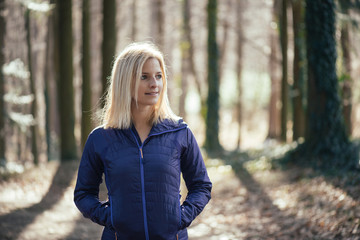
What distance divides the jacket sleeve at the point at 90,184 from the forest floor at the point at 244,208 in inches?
165

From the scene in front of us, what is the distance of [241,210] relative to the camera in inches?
356

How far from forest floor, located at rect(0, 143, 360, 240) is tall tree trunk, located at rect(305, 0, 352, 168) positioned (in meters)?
0.82

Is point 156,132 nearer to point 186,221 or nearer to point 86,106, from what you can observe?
point 186,221

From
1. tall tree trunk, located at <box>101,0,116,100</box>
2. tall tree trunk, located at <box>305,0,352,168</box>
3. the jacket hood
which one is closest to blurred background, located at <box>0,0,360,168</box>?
tall tree trunk, located at <box>101,0,116,100</box>

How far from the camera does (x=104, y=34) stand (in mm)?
12016

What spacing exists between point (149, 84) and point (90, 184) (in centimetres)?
86

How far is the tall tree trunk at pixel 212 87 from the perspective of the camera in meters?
17.8

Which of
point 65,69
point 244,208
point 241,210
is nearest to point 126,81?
point 241,210

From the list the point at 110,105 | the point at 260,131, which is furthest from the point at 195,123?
the point at 110,105

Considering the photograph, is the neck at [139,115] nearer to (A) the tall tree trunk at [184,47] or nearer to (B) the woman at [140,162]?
(B) the woman at [140,162]

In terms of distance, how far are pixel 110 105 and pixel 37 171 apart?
35.5 ft

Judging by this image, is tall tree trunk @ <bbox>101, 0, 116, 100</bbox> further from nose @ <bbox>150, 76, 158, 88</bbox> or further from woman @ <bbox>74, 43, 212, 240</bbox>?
nose @ <bbox>150, 76, 158, 88</bbox>

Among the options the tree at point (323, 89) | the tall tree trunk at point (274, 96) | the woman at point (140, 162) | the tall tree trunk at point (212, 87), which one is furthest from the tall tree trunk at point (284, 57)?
the woman at point (140, 162)

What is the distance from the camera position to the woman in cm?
274
